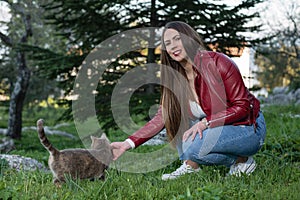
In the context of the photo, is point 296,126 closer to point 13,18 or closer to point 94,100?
point 94,100

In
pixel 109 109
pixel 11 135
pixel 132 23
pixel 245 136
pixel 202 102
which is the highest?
pixel 132 23

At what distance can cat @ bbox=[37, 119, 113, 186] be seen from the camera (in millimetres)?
A: 2656

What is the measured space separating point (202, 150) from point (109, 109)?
6.02 meters

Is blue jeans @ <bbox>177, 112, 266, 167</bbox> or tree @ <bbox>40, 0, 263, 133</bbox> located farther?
tree @ <bbox>40, 0, 263, 133</bbox>

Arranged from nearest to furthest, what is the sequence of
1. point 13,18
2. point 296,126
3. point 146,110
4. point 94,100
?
point 296,126 < point 146,110 < point 94,100 < point 13,18

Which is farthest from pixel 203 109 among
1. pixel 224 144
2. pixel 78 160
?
pixel 78 160

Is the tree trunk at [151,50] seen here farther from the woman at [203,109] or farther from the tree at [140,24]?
the woman at [203,109]

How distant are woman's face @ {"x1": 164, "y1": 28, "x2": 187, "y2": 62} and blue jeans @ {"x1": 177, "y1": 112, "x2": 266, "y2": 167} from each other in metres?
0.64

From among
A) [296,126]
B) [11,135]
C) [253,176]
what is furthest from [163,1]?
[11,135]

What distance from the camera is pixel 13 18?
554 inches

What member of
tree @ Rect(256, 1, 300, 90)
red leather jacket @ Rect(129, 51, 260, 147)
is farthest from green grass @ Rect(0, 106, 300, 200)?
tree @ Rect(256, 1, 300, 90)

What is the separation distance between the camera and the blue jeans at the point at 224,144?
→ 3.00 m

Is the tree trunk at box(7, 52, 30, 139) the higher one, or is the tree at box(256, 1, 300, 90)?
the tree at box(256, 1, 300, 90)

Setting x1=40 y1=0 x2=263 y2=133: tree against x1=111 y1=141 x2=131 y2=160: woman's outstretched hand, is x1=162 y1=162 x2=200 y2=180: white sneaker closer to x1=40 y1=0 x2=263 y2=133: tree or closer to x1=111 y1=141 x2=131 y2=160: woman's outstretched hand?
x1=111 y1=141 x2=131 y2=160: woman's outstretched hand
